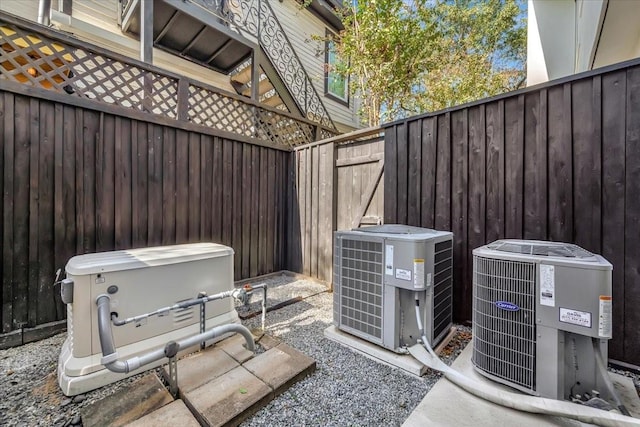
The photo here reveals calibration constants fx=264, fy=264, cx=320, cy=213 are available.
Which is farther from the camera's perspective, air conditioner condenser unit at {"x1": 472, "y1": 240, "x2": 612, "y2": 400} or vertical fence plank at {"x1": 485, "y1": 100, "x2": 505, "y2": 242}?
vertical fence plank at {"x1": 485, "y1": 100, "x2": 505, "y2": 242}

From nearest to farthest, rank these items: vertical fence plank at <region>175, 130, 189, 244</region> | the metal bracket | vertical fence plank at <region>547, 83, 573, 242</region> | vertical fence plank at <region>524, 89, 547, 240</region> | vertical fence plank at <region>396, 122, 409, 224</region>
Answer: the metal bracket, vertical fence plank at <region>547, 83, 573, 242</region>, vertical fence plank at <region>524, 89, 547, 240</region>, vertical fence plank at <region>396, 122, 409, 224</region>, vertical fence plank at <region>175, 130, 189, 244</region>

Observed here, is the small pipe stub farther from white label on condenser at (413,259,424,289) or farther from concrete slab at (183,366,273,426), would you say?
white label on condenser at (413,259,424,289)

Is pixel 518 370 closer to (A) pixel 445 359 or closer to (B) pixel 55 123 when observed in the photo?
(A) pixel 445 359

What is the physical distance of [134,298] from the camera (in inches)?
78.8

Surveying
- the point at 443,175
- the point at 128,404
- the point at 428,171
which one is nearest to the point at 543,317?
the point at 443,175

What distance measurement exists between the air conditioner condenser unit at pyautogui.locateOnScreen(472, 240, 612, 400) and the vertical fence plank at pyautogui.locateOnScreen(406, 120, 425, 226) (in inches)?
51.3

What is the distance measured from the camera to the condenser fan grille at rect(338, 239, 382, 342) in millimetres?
2266

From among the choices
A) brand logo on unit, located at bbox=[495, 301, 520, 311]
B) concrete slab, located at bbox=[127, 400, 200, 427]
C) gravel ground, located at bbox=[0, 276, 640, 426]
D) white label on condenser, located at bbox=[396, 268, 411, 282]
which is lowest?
gravel ground, located at bbox=[0, 276, 640, 426]

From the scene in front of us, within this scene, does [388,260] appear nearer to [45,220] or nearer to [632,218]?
[632,218]

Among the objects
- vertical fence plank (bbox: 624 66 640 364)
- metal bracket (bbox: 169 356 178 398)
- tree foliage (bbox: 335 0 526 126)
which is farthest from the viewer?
tree foliage (bbox: 335 0 526 126)

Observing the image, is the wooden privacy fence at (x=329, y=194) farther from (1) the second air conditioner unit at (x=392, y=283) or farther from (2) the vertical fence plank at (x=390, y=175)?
(1) the second air conditioner unit at (x=392, y=283)

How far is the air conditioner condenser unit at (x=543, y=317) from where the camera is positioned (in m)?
1.47

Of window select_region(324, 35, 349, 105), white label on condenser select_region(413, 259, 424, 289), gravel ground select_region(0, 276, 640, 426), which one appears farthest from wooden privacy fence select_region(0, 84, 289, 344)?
window select_region(324, 35, 349, 105)

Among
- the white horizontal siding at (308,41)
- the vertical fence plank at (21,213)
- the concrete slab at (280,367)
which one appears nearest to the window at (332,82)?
the white horizontal siding at (308,41)
